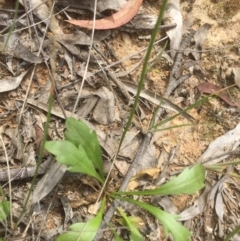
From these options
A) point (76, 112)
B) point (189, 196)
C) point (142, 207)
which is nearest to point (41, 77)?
point (76, 112)

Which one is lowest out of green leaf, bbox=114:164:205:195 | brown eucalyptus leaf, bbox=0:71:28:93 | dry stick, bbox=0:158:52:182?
green leaf, bbox=114:164:205:195

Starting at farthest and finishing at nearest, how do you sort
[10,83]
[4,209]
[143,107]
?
1. [143,107]
2. [10,83]
3. [4,209]

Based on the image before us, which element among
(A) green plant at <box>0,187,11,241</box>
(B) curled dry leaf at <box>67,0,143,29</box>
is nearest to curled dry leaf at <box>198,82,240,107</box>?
(B) curled dry leaf at <box>67,0,143,29</box>

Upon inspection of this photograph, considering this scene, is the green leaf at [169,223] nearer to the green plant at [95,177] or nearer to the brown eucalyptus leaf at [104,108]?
the green plant at [95,177]

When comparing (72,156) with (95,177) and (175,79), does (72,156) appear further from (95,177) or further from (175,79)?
(175,79)

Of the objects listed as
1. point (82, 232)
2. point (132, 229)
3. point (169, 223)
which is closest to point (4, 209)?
point (82, 232)

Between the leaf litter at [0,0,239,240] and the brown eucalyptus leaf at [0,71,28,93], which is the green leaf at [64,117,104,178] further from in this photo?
the brown eucalyptus leaf at [0,71,28,93]

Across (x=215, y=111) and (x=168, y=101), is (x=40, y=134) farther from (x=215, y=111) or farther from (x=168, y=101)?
(x=215, y=111)
